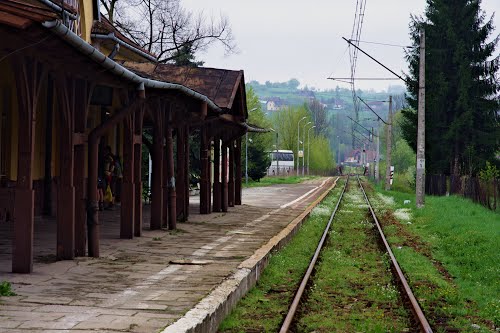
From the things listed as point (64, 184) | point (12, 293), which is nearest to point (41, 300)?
point (12, 293)

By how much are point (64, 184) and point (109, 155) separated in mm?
9433

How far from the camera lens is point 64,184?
12.5 meters

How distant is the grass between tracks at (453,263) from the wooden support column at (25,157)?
4795mm

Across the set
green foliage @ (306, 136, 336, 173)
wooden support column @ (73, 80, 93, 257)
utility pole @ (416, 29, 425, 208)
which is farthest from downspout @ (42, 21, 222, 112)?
green foliage @ (306, 136, 336, 173)

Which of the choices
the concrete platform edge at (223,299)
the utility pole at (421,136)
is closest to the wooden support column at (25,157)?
the concrete platform edge at (223,299)

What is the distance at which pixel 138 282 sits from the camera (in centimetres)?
1082

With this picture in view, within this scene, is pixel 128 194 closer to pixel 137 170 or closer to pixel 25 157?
pixel 137 170

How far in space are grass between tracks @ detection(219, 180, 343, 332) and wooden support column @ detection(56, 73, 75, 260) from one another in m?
2.71

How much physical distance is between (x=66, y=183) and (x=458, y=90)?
122 ft

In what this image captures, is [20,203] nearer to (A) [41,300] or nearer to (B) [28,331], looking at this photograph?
(A) [41,300]

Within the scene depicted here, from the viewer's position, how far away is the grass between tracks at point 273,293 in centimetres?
930

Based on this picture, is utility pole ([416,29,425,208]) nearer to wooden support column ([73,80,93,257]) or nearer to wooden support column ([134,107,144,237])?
wooden support column ([134,107,144,237])

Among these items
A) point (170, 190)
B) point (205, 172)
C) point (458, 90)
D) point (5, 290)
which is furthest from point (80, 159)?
point (458, 90)

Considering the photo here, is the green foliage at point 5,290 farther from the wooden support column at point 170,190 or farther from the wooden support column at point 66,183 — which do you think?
the wooden support column at point 170,190
